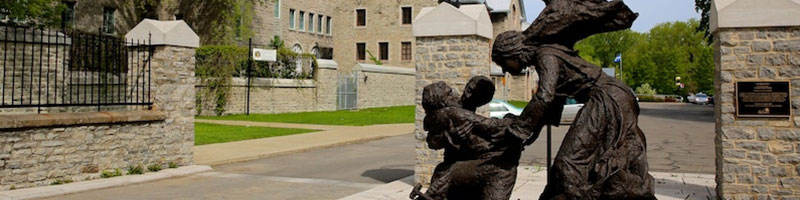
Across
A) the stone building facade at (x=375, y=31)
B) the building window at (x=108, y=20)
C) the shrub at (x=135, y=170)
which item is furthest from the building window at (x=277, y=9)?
the shrub at (x=135, y=170)

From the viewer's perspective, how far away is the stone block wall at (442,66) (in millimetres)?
9852

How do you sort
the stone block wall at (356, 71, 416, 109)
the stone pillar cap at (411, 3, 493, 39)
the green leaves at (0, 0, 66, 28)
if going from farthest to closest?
the stone block wall at (356, 71, 416, 109) < the green leaves at (0, 0, 66, 28) < the stone pillar cap at (411, 3, 493, 39)

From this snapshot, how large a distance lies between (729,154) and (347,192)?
18.1ft

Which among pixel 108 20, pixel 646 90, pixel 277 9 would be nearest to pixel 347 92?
pixel 277 9

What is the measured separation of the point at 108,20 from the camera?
117 feet

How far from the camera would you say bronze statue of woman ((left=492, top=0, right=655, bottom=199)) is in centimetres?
349

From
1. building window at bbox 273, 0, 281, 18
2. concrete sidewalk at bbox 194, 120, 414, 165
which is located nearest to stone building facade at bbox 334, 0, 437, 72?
building window at bbox 273, 0, 281, 18

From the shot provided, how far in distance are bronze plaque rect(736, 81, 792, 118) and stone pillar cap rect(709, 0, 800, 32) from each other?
809 mm

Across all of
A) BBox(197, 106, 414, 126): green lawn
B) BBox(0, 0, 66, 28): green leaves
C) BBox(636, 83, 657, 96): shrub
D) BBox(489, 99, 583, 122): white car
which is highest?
BBox(0, 0, 66, 28): green leaves

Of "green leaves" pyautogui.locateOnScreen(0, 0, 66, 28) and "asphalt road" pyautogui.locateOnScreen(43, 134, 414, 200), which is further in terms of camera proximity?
"green leaves" pyautogui.locateOnScreen(0, 0, 66, 28)

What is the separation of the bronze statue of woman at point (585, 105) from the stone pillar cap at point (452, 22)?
5745mm

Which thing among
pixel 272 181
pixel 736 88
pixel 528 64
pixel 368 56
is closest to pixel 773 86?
pixel 736 88

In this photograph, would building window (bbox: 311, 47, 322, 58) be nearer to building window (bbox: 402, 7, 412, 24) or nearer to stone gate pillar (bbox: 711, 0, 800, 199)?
building window (bbox: 402, 7, 412, 24)

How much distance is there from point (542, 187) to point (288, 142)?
9272mm
